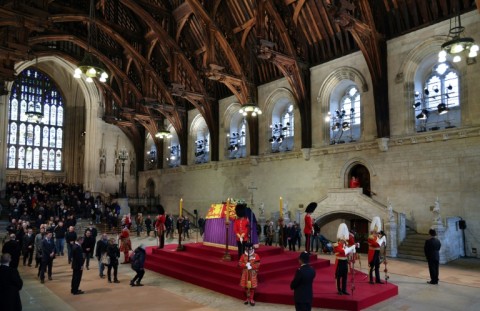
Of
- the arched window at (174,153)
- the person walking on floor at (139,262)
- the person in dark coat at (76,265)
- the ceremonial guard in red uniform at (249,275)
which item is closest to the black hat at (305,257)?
the ceremonial guard in red uniform at (249,275)

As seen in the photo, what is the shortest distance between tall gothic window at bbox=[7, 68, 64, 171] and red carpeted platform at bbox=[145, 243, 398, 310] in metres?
26.1

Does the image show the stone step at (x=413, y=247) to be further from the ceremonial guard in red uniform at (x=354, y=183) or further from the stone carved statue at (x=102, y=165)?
the stone carved statue at (x=102, y=165)

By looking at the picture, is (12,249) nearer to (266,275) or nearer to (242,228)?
(242,228)

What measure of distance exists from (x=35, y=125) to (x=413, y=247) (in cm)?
3317

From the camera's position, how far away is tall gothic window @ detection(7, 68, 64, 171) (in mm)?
32375

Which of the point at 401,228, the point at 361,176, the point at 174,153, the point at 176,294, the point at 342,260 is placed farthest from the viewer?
the point at 174,153

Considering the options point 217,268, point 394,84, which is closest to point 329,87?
point 394,84

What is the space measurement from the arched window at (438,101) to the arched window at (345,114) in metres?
2.75

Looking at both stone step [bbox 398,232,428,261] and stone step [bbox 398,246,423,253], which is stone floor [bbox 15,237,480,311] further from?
stone step [bbox 398,246,423,253]

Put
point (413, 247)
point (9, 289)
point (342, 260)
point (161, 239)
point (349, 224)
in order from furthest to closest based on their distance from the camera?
point (349, 224)
point (413, 247)
point (161, 239)
point (342, 260)
point (9, 289)

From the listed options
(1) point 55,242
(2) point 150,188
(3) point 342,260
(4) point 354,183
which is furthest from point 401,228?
(2) point 150,188

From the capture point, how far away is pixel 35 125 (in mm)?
33656

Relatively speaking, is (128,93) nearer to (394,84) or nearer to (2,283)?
(394,84)

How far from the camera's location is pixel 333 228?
55.8 ft
